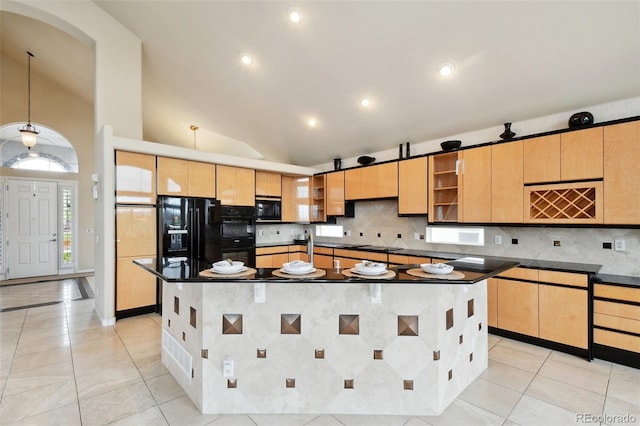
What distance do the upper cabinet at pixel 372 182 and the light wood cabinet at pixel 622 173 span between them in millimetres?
2471

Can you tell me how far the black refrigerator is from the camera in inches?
167

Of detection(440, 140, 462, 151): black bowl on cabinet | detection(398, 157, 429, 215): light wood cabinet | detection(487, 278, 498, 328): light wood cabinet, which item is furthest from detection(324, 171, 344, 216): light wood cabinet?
detection(487, 278, 498, 328): light wood cabinet

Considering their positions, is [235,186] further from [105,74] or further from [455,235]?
[455,235]

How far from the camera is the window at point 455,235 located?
4.18m

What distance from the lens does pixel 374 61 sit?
3.63 meters

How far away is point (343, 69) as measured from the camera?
3.88 metres

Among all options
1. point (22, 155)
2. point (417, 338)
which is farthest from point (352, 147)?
point (22, 155)

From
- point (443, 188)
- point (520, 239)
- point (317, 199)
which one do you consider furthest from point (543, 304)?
point (317, 199)

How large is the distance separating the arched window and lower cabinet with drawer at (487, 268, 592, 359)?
29.9 feet

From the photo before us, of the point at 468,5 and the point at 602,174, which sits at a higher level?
the point at 468,5

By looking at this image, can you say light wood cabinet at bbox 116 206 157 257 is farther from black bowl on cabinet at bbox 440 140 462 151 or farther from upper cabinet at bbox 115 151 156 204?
black bowl on cabinet at bbox 440 140 462 151

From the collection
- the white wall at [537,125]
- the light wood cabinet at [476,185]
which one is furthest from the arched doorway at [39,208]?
the light wood cabinet at [476,185]

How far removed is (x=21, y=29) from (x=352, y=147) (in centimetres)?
619

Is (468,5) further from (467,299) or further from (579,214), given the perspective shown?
(467,299)
